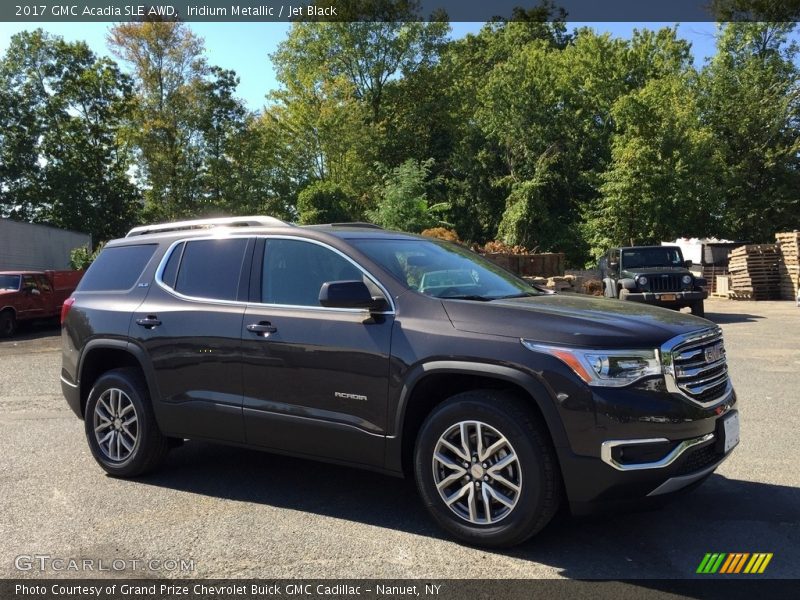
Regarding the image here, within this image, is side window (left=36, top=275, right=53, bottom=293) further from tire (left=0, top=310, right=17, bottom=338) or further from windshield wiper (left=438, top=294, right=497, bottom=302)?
windshield wiper (left=438, top=294, right=497, bottom=302)

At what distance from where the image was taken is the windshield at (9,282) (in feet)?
60.1

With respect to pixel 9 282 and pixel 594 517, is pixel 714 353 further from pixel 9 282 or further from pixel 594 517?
pixel 9 282

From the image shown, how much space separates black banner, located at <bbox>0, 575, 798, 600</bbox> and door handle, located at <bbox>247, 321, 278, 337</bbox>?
60.8 inches

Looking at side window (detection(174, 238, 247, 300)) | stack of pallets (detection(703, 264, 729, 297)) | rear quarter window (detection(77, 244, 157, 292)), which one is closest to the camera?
side window (detection(174, 238, 247, 300))

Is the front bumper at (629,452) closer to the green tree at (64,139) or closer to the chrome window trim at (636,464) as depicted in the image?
the chrome window trim at (636,464)

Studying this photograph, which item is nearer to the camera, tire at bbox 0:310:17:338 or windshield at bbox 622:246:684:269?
windshield at bbox 622:246:684:269

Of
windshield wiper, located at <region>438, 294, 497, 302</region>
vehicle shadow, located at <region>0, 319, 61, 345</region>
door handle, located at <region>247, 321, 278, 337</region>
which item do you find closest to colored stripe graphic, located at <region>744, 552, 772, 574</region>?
windshield wiper, located at <region>438, 294, 497, 302</region>

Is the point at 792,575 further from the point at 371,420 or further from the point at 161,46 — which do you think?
the point at 161,46

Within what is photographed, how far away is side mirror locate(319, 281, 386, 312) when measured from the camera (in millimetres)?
4016

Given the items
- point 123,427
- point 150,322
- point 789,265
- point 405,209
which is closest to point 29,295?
point 405,209

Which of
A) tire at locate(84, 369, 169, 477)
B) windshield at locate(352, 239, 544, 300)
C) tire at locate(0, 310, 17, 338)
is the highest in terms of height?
windshield at locate(352, 239, 544, 300)

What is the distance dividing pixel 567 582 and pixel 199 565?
1.87m

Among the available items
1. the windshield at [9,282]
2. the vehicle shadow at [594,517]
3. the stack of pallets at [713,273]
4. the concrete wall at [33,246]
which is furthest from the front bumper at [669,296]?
the concrete wall at [33,246]

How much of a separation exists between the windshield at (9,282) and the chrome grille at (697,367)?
18395 millimetres
